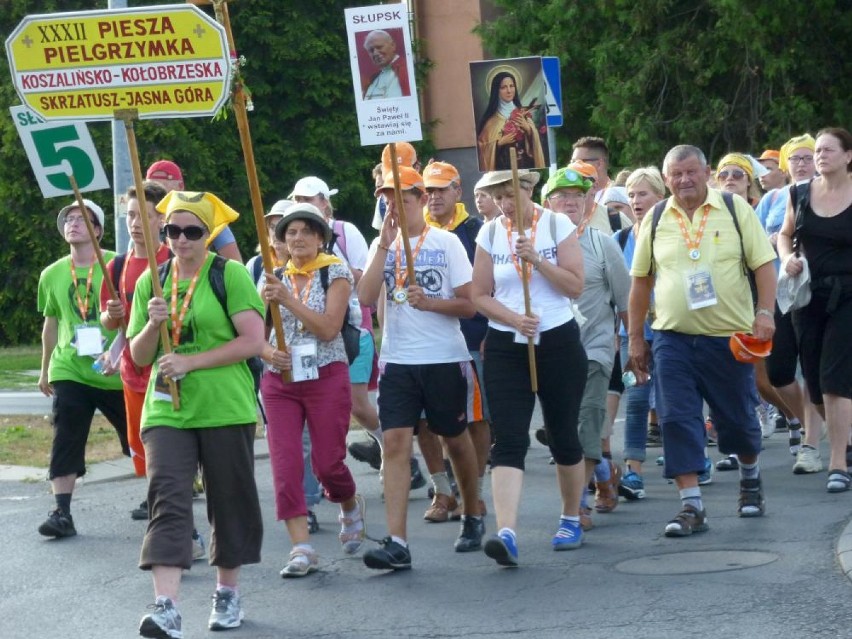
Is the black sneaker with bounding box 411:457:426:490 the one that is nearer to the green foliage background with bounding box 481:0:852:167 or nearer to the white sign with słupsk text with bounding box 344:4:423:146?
the white sign with słupsk text with bounding box 344:4:423:146

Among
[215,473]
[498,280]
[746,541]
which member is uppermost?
[498,280]

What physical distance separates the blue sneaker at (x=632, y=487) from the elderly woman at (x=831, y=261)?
109 centimetres

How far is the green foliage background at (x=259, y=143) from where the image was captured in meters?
30.4

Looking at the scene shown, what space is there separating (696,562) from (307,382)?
2065 mm

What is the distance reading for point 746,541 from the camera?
794cm

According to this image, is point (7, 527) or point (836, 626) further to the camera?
point (7, 527)

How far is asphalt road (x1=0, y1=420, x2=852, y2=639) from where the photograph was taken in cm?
650

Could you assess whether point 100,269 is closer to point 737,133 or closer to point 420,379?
point 420,379

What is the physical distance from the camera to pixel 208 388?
6.78m

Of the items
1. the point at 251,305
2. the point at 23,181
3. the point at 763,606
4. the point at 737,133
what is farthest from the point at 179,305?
the point at 23,181

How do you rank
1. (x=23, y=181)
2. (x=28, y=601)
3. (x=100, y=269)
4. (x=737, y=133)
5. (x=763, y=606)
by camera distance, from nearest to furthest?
(x=763, y=606), (x=28, y=601), (x=100, y=269), (x=737, y=133), (x=23, y=181)

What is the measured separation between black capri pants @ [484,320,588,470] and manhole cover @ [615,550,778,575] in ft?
2.29

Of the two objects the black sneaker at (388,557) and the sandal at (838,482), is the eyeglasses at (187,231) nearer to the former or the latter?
the black sneaker at (388,557)

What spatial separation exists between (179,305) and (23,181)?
24425 mm
